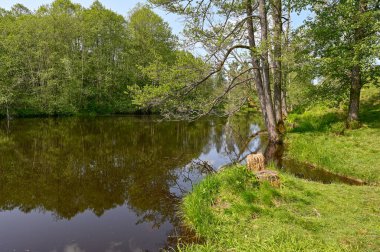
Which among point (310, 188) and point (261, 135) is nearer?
point (310, 188)

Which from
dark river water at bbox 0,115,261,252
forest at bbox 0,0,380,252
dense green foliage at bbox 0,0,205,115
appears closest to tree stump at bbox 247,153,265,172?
forest at bbox 0,0,380,252

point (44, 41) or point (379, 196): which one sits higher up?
point (44, 41)

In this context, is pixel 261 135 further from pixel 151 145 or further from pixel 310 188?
pixel 310 188

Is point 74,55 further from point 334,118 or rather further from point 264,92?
point 334,118

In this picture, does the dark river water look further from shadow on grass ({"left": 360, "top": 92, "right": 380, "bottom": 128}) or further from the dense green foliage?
the dense green foliage

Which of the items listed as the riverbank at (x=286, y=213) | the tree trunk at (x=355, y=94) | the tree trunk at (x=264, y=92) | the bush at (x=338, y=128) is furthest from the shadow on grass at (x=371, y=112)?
the tree trunk at (x=264, y=92)

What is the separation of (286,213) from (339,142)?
8.23 meters

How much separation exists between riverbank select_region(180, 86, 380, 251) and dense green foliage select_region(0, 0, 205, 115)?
108ft

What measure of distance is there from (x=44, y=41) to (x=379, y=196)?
46047mm

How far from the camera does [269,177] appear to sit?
9.36 metres

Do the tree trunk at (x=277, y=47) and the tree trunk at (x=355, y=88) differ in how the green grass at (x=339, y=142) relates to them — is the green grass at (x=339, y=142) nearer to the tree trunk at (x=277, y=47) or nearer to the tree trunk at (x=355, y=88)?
the tree trunk at (x=355, y=88)

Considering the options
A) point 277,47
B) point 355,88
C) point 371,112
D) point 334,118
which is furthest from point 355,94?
point 277,47

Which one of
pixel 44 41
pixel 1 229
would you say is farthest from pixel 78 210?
pixel 44 41

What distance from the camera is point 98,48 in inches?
1992
